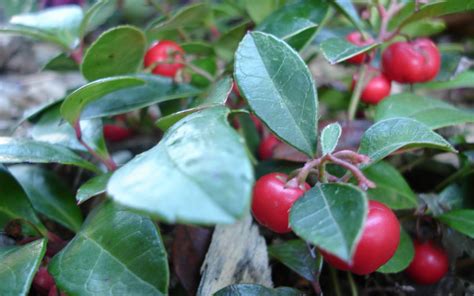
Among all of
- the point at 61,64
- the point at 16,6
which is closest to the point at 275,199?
the point at 61,64

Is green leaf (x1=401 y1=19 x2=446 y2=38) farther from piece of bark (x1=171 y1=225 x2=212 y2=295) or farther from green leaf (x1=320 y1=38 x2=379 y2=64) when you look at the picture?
piece of bark (x1=171 y1=225 x2=212 y2=295)

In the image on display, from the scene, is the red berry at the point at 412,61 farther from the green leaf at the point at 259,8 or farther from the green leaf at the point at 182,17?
the green leaf at the point at 182,17

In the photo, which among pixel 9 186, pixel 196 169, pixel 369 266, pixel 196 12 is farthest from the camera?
pixel 196 12

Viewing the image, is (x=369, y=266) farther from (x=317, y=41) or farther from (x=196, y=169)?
(x=317, y=41)

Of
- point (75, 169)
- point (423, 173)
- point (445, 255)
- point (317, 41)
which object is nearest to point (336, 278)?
point (445, 255)

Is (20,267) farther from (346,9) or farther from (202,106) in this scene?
(346,9)
